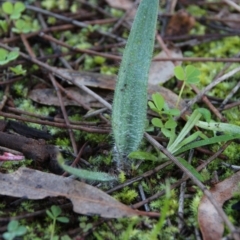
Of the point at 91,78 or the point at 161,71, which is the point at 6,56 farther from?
the point at 161,71

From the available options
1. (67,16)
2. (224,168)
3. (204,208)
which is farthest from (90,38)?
(204,208)

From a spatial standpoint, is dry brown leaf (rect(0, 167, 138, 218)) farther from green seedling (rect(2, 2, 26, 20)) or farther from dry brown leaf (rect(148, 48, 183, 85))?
green seedling (rect(2, 2, 26, 20))

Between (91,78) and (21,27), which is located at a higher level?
(21,27)

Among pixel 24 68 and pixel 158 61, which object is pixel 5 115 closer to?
pixel 24 68

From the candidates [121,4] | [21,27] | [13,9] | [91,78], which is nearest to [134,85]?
[91,78]

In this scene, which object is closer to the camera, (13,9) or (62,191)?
→ (62,191)

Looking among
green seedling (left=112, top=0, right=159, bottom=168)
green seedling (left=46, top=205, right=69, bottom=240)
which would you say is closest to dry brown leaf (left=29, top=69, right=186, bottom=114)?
green seedling (left=112, top=0, right=159, bottom=168)

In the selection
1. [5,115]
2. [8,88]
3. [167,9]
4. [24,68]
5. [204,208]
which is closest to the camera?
[204,208]
